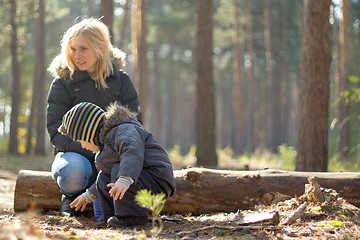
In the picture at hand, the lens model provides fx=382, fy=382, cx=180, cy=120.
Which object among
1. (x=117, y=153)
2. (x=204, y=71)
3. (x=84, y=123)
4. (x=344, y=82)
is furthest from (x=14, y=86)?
(x=117, y=153)

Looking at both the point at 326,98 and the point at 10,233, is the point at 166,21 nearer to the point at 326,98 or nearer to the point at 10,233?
the point at 326,98

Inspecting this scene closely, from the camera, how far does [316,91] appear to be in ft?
19.9

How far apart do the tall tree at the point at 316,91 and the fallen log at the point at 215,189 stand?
6.51 feet

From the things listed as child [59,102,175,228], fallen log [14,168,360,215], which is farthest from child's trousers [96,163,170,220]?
fallen log [14,168,360,215]

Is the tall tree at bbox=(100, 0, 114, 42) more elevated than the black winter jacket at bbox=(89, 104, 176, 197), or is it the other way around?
the tall tree at bbox=(100, 0, 114, 42)

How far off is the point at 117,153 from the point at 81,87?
4.63ft

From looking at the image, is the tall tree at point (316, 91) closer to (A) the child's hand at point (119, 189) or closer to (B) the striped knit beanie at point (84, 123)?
(B) the striped knit beanie at point (84, 123)

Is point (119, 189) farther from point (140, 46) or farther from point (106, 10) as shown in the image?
point (140, 46)

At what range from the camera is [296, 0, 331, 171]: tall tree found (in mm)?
6016

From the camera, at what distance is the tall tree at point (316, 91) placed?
6016mm

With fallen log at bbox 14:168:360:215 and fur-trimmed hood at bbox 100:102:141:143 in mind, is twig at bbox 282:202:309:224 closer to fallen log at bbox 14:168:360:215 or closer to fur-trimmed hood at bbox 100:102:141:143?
fallen log at bbox 14:168:360:215

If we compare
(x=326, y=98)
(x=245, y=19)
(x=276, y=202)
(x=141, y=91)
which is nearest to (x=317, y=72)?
(x=326, y=98)

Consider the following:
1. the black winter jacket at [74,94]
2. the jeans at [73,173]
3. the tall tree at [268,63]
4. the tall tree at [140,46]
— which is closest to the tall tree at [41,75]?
the tall tree at [140,46]

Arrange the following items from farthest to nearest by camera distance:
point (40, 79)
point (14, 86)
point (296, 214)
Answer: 1. point (40, 79)
2. point (14, 86)
3. point (296, 214)
